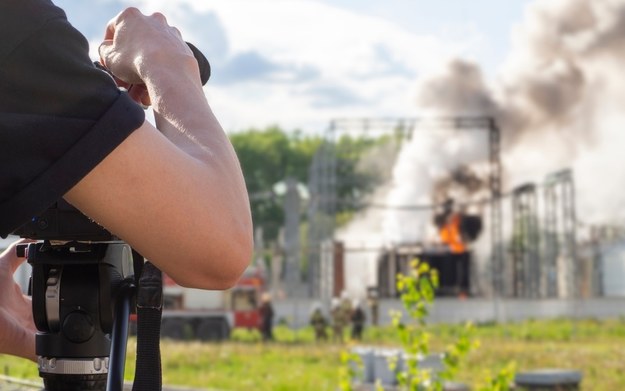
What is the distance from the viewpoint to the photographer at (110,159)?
0.96 metres

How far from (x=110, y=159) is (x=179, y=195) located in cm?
7

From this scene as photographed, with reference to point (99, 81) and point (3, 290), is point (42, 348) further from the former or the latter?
point (99, 81)

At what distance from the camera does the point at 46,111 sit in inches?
38.0

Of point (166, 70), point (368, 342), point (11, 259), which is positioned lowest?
point (368, 342)

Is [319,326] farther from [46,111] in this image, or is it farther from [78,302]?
[46,111]

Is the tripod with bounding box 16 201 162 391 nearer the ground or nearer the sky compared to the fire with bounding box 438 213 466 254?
nearer the ground

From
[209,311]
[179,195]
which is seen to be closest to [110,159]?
[179,195]

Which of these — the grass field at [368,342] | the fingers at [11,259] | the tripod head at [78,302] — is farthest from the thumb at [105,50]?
the grass field at [368,342]

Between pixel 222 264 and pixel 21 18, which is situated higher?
pixel 21 18

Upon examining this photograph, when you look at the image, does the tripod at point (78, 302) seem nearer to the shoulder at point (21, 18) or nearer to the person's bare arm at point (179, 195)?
the person's bare arm at point (179, 195)

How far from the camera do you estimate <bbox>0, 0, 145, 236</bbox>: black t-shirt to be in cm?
96

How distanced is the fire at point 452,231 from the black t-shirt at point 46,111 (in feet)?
132

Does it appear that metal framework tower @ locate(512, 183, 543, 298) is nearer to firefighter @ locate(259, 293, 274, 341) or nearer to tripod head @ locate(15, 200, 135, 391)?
firefighter @ locate(259, 293, 274, 341)

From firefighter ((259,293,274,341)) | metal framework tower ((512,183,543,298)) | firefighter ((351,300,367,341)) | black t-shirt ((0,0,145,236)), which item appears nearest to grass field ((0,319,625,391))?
firefighter ((351,300,367,341))
